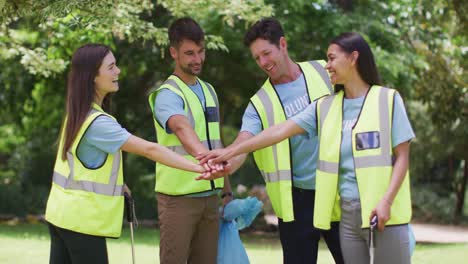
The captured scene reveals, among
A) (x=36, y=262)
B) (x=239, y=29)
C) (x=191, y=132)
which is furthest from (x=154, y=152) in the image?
(x=239, y=29)

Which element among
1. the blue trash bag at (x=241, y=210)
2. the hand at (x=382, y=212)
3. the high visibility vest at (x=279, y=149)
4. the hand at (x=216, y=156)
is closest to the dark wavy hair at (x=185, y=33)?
the high visibility vest at (x=279, y=149)

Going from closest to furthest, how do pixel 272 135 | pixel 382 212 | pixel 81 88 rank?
pixel 382 212
pixel 81 88
pixel 272 135

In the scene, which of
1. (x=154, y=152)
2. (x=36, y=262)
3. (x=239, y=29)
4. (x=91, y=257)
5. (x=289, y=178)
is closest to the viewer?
(x=91, y=257)

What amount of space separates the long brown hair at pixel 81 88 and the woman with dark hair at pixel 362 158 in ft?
4.28

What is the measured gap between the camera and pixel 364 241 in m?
4.39

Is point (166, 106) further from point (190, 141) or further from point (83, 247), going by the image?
point (83, 247)

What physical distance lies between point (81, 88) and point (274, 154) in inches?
54.5

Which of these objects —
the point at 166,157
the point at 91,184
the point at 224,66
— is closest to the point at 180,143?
the point at 166,157

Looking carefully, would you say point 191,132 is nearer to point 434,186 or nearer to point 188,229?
point 188,229

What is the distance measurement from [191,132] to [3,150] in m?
17.1

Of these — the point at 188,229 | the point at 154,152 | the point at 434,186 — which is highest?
the point at 154,152

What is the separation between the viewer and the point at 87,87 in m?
4.54

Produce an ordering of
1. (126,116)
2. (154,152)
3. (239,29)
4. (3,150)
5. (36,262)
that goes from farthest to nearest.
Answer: (3,150) → (126,116) → (239,29) → (36,262) → (154,152)

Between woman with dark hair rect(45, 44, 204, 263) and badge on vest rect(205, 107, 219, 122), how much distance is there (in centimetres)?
102
